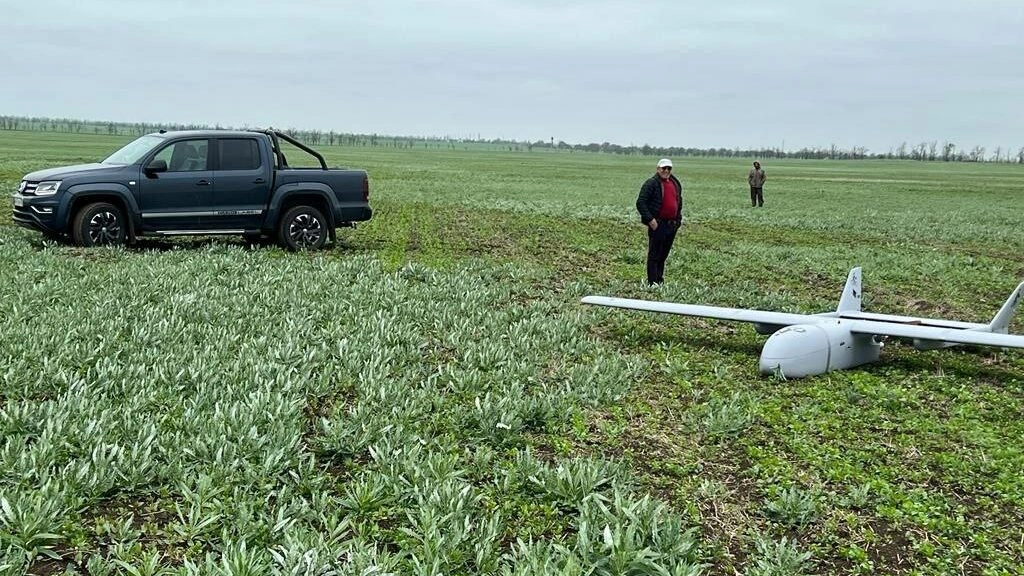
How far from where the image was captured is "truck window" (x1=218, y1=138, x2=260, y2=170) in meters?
14.5

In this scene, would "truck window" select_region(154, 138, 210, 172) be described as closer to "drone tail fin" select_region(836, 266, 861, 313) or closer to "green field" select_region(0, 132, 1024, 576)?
"green field" select_region(0, 132, 1024, 576)

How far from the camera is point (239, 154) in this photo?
14.6 meters

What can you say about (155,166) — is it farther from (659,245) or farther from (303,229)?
(659,245)

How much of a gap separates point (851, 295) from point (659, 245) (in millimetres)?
3258

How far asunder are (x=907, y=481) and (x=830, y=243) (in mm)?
17109

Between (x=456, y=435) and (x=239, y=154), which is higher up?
(x=239, y=154)

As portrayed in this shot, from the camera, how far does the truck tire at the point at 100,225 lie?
13.4m

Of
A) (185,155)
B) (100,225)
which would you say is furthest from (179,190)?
(100,225)

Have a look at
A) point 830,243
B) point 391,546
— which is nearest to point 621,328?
point 391,546

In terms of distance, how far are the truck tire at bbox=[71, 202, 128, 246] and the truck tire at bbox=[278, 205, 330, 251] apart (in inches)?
108

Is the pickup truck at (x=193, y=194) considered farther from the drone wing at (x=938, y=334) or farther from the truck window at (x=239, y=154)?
the drone wing at (x=938, y=334)

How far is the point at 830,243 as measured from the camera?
21219 mm

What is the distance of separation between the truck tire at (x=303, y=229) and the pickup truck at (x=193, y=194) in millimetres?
19

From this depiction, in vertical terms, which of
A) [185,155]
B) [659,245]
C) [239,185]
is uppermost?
[185,155]
